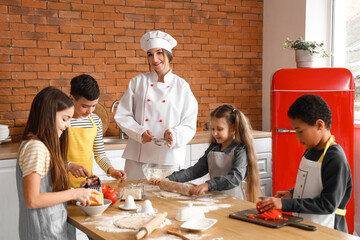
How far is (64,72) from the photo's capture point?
385 cm

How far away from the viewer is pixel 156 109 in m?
2.81

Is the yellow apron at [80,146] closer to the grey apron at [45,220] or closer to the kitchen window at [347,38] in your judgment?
the grey apron at [45,220]

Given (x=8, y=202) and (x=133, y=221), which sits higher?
(x=133, y=221)

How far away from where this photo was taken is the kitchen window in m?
4.14

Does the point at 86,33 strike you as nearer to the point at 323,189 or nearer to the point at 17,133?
the point at 17,133

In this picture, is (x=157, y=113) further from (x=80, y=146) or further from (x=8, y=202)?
(x=8, y=202)

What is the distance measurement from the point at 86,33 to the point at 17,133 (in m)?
1.10

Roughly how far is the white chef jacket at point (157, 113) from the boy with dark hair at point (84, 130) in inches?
13.5

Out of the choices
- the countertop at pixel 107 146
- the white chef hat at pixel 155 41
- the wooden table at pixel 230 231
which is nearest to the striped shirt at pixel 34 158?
the wooden table at pixel 230 231

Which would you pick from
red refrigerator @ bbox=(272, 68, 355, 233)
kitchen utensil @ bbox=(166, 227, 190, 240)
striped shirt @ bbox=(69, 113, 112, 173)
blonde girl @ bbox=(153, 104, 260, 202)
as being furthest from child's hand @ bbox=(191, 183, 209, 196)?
red refrigerator @ bbox=(272, 68, 355, 233)

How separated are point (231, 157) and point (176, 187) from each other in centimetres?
42

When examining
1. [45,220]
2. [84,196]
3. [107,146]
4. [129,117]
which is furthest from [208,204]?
[107,146]

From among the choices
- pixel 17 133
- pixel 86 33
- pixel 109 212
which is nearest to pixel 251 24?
pixel 86 33

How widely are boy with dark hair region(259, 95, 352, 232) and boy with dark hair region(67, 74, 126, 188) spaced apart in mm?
899
